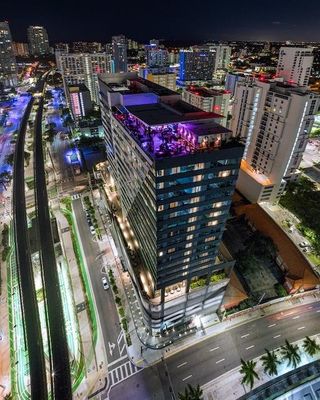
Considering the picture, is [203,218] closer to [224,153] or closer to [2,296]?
[224,153]

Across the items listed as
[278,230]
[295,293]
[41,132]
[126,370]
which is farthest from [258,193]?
[41,132]

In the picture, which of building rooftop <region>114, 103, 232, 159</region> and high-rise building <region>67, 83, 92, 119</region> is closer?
building rooftop <region>114, 103, 232, 159</region>

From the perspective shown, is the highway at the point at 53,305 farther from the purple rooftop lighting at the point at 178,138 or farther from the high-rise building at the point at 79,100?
the high-rise building at the point at 79,100

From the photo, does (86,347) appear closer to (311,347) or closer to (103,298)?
(103,298)

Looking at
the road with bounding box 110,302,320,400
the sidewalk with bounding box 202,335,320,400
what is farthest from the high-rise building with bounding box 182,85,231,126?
the sidewalk with bounding box 202,335,320,400

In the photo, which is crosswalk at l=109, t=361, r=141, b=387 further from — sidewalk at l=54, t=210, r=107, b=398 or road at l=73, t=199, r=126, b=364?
road at l=73, t=199, r=126, b=364

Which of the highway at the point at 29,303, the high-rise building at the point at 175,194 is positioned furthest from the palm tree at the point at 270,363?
the highway at the point at 29,303
